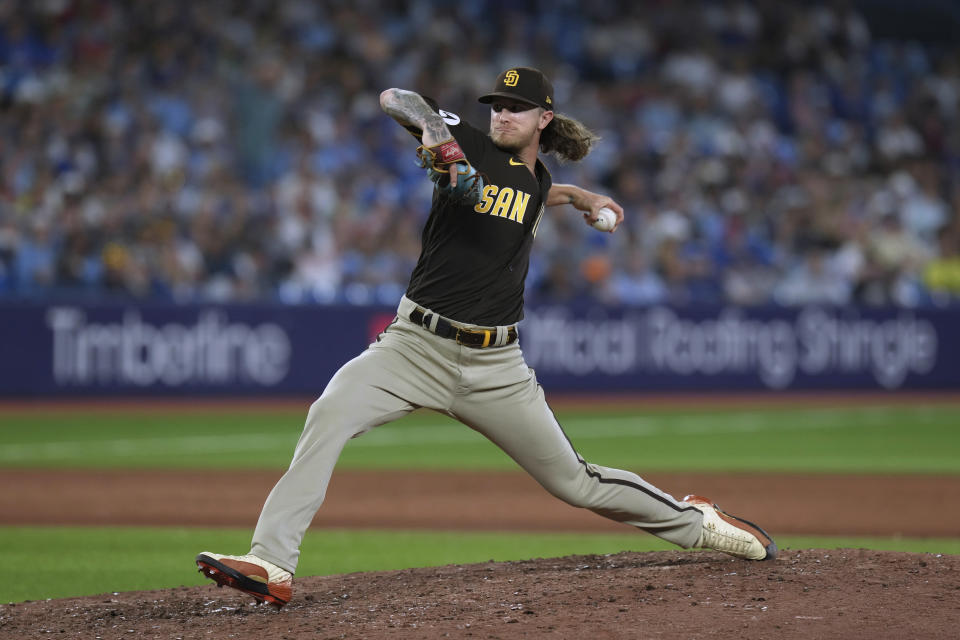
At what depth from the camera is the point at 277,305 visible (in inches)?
653

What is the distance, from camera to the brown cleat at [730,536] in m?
5.65

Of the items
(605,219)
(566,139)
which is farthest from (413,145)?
(566,139)

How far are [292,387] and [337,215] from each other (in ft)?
7.84

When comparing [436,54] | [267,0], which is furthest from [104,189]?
[436,54]

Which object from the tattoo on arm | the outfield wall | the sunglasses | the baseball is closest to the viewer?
the tattoo on arm

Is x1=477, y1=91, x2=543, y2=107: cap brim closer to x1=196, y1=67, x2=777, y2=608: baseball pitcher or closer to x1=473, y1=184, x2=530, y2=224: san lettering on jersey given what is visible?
x1=196, y1=67, x2=777, y2=608: baseball pitcher

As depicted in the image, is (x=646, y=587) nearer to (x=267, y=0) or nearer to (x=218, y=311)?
(x=218, y=311)

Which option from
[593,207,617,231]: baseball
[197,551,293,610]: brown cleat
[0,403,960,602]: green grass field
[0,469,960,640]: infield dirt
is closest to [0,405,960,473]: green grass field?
[0,403,960,602]: green grass field

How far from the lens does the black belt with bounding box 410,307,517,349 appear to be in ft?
16.9

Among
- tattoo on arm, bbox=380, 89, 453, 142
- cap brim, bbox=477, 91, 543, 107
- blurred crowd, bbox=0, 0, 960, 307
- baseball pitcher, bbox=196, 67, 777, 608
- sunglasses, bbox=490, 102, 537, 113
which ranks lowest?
baseball pitcher, bbox=196, 67, 777, 608

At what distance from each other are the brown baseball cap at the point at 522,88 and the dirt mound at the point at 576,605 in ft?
6.69

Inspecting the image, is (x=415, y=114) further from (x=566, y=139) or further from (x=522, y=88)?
(x=566, y=139)

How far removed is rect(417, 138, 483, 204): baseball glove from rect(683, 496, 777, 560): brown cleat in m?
1.82

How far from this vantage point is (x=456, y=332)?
516 cm
